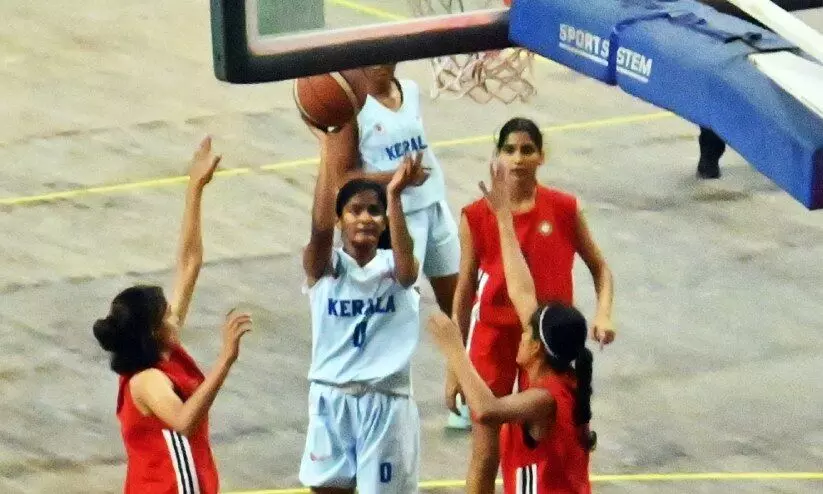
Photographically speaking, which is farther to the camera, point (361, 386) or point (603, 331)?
point (603, 331)

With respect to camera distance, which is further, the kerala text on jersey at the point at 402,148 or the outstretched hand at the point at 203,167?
the kerala text on jersey at the point at 402,148

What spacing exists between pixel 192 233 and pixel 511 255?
1126 mm

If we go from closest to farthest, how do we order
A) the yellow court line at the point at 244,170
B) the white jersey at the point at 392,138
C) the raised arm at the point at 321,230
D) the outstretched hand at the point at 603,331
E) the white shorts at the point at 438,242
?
the raised arm at the point at 321,230 → the outstretched hand at the point at 603,331 → the white jersey at the point at 392,138 → the white shorts at the point at 438,242 → the yellow court line at the point at 244,170

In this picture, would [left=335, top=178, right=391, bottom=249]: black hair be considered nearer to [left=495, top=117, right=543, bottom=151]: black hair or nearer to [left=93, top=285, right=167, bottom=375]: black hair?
[left=495, top=117, right=543, bottom=151]: black hair

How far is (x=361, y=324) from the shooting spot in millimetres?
5871

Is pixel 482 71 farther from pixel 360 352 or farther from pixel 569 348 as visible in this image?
pixel 569 348

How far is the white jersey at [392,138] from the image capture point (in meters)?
7.05

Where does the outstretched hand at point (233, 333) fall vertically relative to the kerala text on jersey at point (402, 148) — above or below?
above

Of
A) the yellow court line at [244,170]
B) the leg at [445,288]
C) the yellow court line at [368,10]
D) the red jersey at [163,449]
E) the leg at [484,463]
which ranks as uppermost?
the yellow court line at [368,10]

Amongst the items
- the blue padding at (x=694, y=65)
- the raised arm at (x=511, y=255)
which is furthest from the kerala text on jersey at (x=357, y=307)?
the blue padding at (x=694, y=65)

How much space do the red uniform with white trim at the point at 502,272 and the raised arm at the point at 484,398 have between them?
119 centimetres

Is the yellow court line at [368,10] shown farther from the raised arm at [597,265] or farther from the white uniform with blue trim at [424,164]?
the raised arm at [597,265]

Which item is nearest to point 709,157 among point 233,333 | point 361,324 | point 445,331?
point 361,324

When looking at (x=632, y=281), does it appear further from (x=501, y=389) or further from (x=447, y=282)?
(x=501, y=389)
